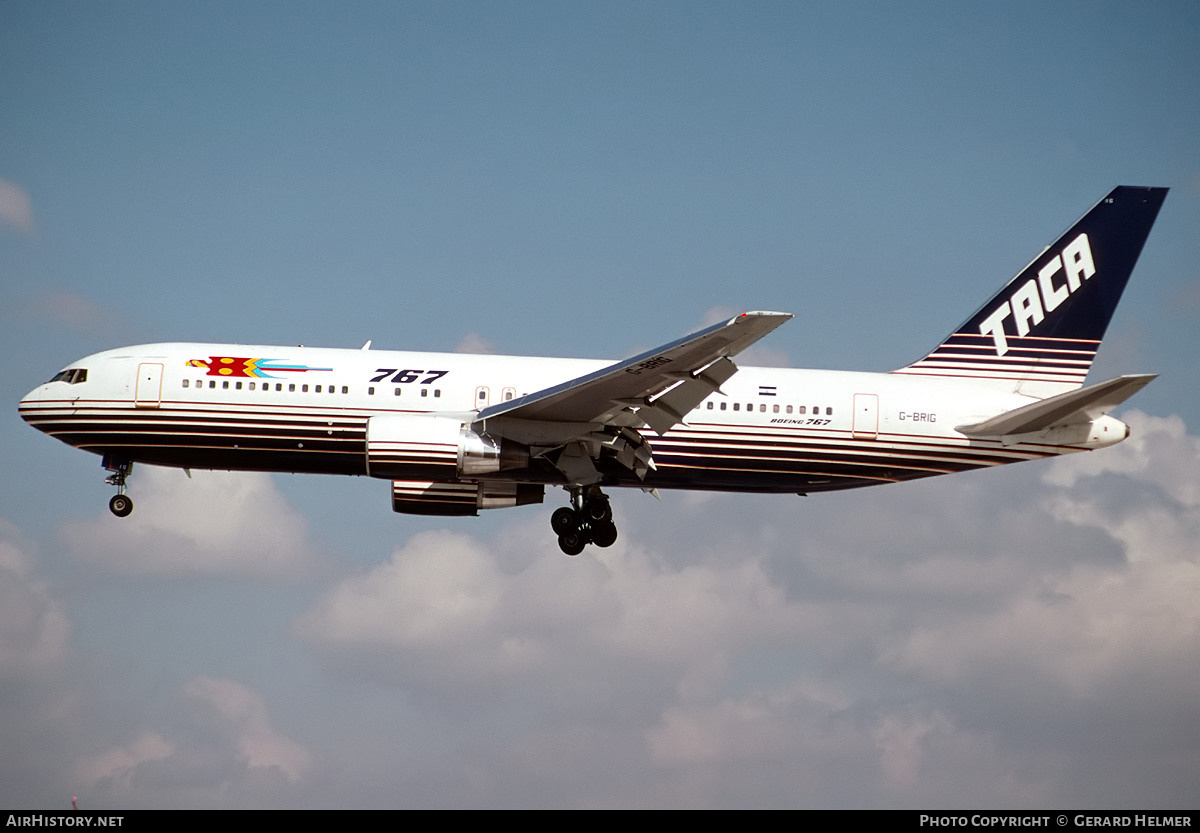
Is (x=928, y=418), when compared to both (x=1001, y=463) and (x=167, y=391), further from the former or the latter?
(x=167, y=391)

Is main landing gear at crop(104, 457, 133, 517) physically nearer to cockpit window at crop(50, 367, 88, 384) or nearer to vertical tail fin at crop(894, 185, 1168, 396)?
cockpit window at crop(50, 367, 88, 384)

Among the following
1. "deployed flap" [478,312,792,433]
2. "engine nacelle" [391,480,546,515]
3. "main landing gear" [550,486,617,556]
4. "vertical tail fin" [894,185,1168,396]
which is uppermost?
"vertical tail fin" [894,185,1168,396]

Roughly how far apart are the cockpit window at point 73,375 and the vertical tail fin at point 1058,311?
20.2 metres

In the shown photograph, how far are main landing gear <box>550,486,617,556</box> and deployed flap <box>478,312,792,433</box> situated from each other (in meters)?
2.76

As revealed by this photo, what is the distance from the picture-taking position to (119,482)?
34.1 meters

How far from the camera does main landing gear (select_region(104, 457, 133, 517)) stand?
1325 inches

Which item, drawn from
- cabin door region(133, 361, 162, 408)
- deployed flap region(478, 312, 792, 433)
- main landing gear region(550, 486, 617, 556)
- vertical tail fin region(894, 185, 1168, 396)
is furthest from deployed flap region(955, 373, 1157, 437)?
cabin door region(133, 361, 162, 408)

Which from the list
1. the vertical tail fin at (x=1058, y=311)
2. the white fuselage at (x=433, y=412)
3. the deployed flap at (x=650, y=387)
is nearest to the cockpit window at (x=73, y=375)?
the white fuselage at (x=433, y=412)

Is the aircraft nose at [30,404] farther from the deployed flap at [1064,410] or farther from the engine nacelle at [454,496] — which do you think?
the deployed flap at [1064,410]
